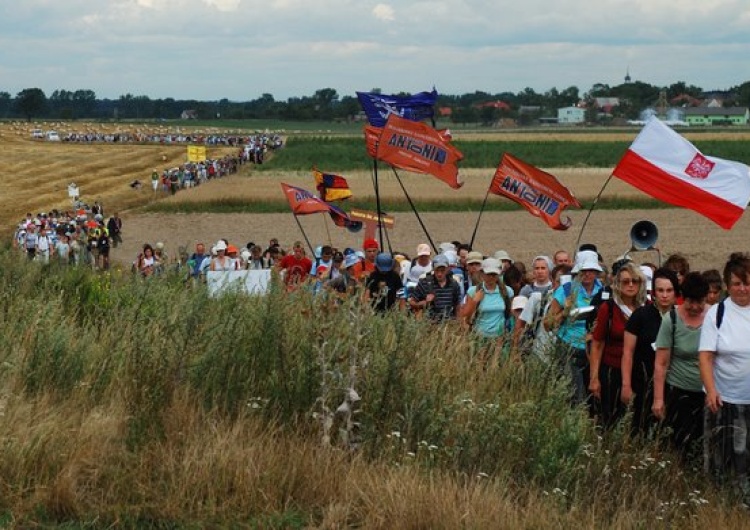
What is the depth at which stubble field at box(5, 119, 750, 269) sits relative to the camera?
34938 mm

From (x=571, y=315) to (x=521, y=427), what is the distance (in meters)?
1.64

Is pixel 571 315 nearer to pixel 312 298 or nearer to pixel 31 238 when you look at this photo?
pixel 312 298

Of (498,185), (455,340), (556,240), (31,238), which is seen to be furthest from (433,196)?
(455,340)

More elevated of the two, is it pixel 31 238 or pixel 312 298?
pixel 312 298

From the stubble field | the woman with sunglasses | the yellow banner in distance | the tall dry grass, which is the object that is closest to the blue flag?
the stubble field

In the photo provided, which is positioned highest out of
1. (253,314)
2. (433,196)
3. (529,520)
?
(253,314)

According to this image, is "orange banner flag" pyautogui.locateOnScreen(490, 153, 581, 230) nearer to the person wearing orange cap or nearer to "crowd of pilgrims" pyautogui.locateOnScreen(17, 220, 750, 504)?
the person wearing orange cap

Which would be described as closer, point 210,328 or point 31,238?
point 210,328

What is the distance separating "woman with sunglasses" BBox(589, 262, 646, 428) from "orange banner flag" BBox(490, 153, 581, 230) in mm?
8129

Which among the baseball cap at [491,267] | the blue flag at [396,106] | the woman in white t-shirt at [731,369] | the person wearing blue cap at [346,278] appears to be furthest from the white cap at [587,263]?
A: the blue flag at [396,106]

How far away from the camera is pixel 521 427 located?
269 inches

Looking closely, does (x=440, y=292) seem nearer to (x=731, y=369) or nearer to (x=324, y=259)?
Result: (x=731, y=369)

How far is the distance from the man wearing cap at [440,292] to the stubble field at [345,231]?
13.1m

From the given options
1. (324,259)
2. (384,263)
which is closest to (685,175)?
(384,263)
